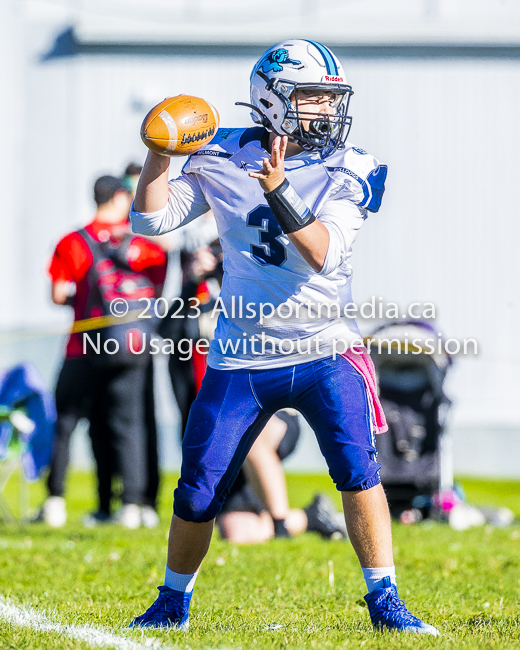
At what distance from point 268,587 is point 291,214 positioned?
192 cm

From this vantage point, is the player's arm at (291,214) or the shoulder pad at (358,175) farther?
the shoulder pad at (358,175)

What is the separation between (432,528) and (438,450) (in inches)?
24.6

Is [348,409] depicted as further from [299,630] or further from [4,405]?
[4,405]

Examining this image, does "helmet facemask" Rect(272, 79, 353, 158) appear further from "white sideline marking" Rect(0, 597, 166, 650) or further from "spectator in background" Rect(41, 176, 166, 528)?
"spectator in background" Rect(41, 176, 166, 528)

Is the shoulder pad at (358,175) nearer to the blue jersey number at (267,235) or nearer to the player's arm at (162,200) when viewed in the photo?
the blue jersey number at (267,235)

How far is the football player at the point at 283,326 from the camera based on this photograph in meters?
3.06

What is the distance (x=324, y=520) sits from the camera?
573cm

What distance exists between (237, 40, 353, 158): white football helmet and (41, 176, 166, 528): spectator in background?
3.33 metres

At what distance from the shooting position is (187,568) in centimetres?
317

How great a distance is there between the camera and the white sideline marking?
2.81 metres

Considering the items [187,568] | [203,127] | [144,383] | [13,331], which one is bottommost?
[13,331]

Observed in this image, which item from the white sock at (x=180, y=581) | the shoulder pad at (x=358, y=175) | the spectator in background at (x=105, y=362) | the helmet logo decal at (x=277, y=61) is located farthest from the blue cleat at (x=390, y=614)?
the spectator in background at (x=105, y=362)

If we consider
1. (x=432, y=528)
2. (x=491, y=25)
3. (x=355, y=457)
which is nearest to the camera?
(x=355, y=457)

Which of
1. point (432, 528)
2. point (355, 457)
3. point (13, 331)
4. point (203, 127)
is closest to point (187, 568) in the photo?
point (355, 457)
